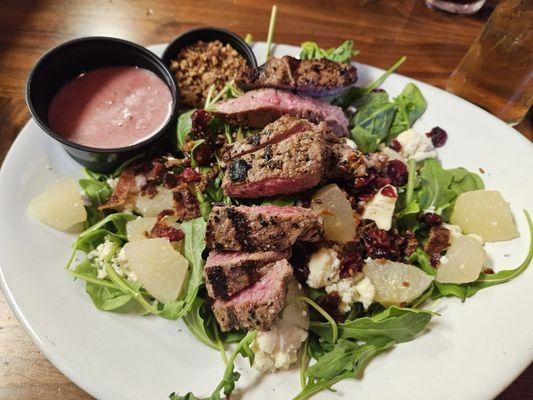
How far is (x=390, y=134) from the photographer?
273cm

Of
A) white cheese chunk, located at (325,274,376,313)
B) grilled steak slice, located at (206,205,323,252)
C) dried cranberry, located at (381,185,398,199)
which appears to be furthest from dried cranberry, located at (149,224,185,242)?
dried cranberry, located at (381,185,398,199)

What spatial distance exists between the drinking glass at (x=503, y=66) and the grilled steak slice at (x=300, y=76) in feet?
3.56

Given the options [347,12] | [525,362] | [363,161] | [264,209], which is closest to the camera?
[525,362]

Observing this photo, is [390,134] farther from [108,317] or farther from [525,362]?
[108,317]

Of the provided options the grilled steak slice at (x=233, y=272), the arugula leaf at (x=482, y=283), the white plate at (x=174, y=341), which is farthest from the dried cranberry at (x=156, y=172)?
the arugula leaf at (x=482, y=283)

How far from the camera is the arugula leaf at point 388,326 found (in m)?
1.96

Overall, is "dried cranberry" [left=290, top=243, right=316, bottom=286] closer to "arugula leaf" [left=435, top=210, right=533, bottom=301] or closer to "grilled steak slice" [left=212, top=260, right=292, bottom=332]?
"grilled steak slice" [left=212, top=260, right=292, bottom=332]

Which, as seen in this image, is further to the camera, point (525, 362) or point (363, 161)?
point (363, 161)

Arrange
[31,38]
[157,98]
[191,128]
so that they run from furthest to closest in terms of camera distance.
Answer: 1. [31,38]
2. [157,98]
3. [191,128]

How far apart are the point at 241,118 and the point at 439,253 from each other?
50.4 inches

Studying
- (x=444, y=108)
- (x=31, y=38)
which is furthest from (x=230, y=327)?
(x=31, y=38)

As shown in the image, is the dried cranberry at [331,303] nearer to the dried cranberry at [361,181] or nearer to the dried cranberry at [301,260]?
the dried cranberry at [301,260]

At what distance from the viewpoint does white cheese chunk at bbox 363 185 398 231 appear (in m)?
2.21

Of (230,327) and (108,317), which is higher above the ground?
(230,327)
